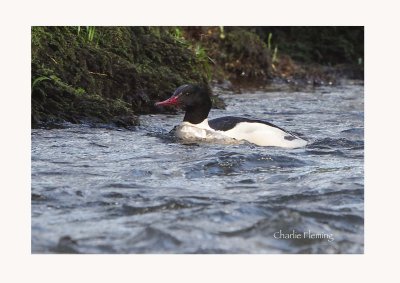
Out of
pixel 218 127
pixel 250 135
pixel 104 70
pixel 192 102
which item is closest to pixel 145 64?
pixel 104 70

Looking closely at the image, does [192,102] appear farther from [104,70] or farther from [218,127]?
[104,70]

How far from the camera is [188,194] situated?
682 centimetres

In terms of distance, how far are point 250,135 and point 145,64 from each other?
3.15 m

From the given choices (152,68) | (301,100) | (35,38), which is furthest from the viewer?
(301,100)

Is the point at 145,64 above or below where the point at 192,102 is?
above

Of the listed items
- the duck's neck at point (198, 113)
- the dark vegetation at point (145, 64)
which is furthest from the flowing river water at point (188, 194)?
the dark vegetation at point (145, 64)

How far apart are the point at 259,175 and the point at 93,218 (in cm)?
194

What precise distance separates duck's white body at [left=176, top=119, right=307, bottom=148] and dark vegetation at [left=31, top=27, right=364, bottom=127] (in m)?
0.89

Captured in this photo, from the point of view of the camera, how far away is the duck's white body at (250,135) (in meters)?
9.15

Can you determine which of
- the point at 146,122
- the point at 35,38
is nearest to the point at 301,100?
the point at 146,122

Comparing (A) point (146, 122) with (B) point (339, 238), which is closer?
(B) point (339, 238)

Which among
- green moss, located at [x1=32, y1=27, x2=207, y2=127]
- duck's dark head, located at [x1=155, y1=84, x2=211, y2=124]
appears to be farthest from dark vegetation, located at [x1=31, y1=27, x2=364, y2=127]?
duck's dark head, located at [x1=155, y1=84, x2=211, y2=124]

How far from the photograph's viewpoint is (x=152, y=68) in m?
11.9

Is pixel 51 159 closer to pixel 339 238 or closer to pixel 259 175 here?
pixel 259 175
